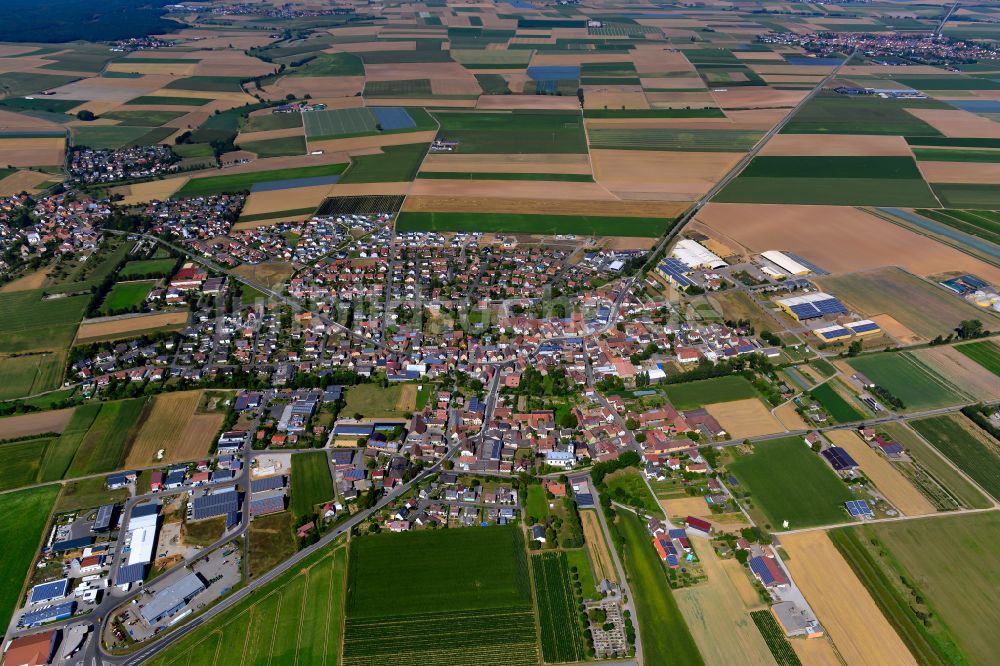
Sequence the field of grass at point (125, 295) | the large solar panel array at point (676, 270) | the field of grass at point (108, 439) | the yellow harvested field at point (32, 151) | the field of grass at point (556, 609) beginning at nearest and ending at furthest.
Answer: the field of grass at point (556, 609) → the field of grass at point (108, 439) → the field of grass at point (125, 295) → the large solar panel array at point (676, 270) → the yellow harvested field at point (32, 151)

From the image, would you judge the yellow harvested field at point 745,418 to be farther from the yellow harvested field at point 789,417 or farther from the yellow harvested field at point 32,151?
the yellow harvested field at point 32,151

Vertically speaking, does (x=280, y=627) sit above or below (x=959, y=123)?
below

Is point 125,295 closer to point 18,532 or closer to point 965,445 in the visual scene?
point 18,532

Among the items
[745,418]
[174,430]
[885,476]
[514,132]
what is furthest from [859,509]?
[514,132]

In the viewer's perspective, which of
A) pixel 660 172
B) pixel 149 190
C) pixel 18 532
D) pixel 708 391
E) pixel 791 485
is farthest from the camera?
pixel 660 172

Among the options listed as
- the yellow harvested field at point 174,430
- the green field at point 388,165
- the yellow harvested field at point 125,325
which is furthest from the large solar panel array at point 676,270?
the yellow harvested field at point 125,325

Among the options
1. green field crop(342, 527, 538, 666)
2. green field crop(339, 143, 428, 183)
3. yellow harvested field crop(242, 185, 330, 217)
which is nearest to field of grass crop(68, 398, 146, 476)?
green field crop(342, 527, 538, 666)

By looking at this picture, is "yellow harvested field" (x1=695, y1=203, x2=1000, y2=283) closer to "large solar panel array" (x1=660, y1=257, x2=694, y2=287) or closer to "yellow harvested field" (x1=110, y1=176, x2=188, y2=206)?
"large solar panel array" (x1=660, y1=257, x2=694, y2=287)
